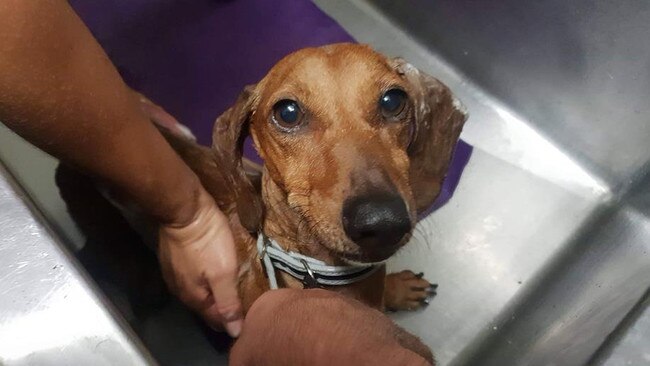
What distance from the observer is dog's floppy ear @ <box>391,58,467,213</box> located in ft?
4.07

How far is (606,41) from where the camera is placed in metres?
1.63

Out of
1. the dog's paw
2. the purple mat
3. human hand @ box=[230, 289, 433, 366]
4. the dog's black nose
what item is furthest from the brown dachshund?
the purple mat

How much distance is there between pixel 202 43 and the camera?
2004 mm

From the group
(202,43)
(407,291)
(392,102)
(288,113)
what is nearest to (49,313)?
(288,113)

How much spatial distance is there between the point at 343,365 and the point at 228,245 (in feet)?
2.32

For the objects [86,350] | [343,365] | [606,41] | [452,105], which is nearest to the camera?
[343,365]

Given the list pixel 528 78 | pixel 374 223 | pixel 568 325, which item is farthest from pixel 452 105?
pixel 528 78

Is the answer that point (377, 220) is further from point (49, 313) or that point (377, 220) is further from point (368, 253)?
point (49, 313)

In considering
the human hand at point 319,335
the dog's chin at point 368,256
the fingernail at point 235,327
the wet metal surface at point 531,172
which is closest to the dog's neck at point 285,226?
the dog's chin at point 368,256

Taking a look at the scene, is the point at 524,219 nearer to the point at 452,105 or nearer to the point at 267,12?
the point at 452,105

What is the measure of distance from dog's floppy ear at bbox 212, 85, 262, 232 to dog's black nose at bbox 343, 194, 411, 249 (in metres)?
0.32

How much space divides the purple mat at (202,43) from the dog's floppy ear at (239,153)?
588 mm

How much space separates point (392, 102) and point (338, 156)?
17 cm

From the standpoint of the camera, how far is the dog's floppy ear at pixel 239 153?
122cm
